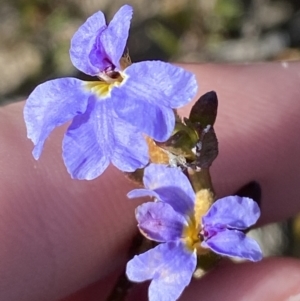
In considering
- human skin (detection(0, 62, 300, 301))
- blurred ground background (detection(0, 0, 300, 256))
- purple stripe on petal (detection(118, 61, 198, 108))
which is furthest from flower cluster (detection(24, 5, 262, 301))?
blurred ground background (detection(0, 0, 300, 256))

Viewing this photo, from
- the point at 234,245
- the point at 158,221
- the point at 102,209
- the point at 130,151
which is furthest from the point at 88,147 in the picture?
the point at 102,209

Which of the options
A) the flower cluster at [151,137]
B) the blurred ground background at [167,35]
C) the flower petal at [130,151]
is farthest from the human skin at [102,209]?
the blurred ground background at [167,35]

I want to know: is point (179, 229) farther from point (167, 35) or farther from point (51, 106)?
Answer: point (167, 35)

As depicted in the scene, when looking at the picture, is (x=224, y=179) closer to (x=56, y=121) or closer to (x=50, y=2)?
(x=56, y=121)

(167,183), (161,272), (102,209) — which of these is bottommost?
(102,209)

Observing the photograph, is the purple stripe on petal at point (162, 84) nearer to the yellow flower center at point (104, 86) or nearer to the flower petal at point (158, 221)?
the yellow flower center at point (104, 86)

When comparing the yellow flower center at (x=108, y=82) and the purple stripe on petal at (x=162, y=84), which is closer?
the purple stripe on petal at (x=162, y=84)
